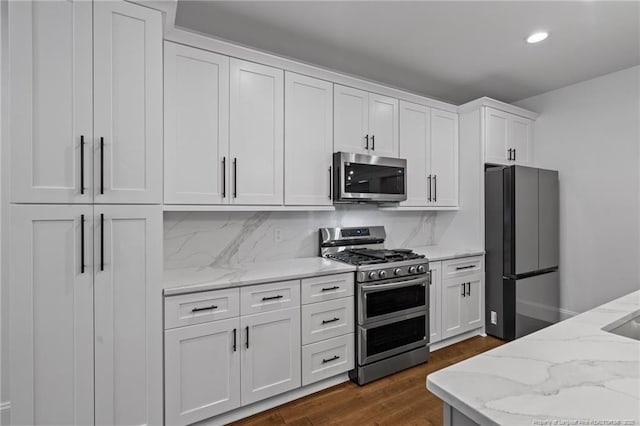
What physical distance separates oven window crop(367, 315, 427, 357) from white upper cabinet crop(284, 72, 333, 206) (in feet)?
3.70

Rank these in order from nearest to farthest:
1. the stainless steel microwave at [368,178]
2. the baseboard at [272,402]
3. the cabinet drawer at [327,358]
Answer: the baseboard at [272,402]
the cabinet drawer at [327,358]
the stainless steel microwave at [368,178]

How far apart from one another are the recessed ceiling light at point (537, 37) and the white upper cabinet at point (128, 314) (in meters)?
3.01

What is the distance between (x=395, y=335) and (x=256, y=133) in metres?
1.96

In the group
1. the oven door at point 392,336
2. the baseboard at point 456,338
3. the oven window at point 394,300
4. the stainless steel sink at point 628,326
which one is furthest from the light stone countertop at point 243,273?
the stainless steel sink at point 628,326

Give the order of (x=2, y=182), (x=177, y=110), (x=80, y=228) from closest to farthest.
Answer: (x=80, y=228), (x=2, y=182), (x=177, y=110)

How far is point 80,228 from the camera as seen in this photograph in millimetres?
1604

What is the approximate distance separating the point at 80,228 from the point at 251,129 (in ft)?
4.14

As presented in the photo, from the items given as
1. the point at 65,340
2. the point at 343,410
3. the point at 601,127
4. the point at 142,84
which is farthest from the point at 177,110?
the point at 601,127

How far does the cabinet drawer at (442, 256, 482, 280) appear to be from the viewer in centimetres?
312

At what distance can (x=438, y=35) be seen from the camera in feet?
8.30

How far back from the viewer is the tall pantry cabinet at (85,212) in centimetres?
151

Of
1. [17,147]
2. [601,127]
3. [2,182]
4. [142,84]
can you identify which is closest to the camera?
[17,147]

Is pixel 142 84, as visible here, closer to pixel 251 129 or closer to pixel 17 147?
pixel 17 147

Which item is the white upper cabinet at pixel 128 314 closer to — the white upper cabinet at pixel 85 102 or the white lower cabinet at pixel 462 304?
the white upper cabinet at pixel 85 102
